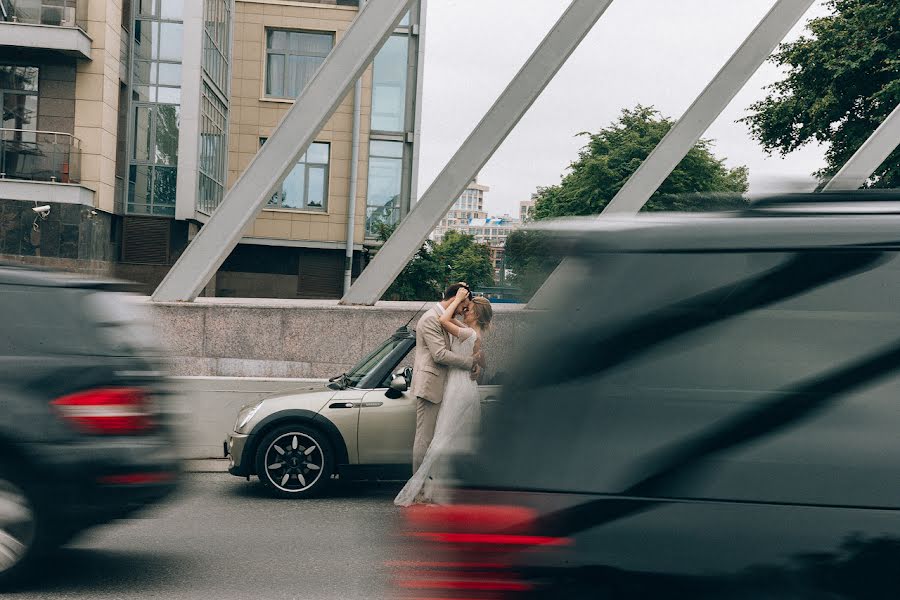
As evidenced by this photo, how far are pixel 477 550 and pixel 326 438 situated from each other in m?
5.40

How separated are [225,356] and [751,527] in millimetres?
9124

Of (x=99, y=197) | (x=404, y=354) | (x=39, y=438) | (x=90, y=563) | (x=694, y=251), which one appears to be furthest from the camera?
(x=99, y=197)

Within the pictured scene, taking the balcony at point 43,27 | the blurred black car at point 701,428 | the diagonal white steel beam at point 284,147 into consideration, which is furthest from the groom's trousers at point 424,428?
the balcony at point 43,27

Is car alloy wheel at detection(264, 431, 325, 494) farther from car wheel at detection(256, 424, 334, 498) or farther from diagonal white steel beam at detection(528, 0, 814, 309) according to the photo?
diagonal white steel beam at detection(528, 0, 814, 309)

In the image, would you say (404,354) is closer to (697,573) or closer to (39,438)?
(39,438)

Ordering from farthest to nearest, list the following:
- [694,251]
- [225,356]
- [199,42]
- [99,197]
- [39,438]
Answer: [199,42] → [99,197] → [225,356] → [39,438] → [694,251]

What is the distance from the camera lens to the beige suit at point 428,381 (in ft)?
24.4

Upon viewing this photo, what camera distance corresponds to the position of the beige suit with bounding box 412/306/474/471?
744cm

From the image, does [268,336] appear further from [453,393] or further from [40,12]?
[40,12]

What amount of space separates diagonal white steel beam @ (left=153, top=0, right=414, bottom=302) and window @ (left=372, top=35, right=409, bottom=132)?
26132 millimetres

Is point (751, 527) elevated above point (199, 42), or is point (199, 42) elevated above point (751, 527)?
point (199, 42)

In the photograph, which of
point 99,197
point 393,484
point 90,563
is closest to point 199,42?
point 99,197

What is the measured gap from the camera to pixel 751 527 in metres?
2.53

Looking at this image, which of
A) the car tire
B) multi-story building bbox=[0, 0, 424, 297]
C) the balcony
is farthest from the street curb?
the balcony
